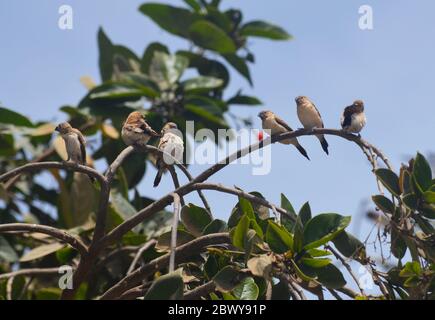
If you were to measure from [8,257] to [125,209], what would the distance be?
1081mm

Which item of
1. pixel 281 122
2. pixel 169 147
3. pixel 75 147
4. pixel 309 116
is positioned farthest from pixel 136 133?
pixel 309 116

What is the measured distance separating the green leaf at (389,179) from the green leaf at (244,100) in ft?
15.1

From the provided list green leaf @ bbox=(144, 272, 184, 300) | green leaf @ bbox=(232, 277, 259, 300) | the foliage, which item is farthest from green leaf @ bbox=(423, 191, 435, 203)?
green leaf @ bbox=(144, 272, 184, 300)

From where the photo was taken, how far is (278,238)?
385 cm

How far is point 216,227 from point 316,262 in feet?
1.89

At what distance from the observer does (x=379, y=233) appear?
4.16m

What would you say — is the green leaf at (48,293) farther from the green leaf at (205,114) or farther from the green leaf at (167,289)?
the green leaf at (167,289)

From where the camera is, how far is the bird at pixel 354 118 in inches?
200

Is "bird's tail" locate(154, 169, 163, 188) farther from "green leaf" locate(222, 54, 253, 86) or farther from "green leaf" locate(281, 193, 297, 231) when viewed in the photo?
"green leaf" locate(222, 54, 253, 86)

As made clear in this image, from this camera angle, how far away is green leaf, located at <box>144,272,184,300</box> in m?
3.30

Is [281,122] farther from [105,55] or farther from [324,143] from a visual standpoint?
[105,55]

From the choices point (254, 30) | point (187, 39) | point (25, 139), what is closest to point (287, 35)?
point (254, 30)

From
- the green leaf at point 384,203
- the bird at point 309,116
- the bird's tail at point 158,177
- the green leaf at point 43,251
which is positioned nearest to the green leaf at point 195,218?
the green leaf at point 384,203

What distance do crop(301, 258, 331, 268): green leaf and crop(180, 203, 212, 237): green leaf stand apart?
0.64 meters
